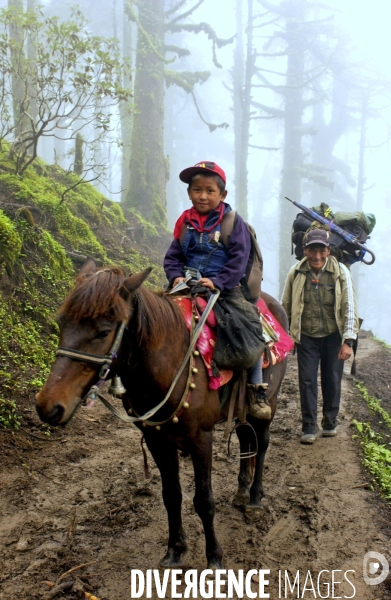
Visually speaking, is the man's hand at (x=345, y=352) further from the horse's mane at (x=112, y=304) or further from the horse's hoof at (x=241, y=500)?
the horse's mane at (x=112, y=304)

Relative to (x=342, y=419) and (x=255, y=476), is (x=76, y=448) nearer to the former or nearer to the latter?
(x=255, y=476)

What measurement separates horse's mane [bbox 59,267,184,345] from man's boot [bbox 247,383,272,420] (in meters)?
1.40

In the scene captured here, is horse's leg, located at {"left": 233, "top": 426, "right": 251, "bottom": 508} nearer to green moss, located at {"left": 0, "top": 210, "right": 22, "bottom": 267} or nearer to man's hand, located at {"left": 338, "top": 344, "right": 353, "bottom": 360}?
man's hand, located at {"left": 338, "top": 344, "right": 353, "bottom": 360}

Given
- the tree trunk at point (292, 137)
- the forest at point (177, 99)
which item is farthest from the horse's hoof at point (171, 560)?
the tree trunk at point (292, 137)

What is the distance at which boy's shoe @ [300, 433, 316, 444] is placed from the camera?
586cm

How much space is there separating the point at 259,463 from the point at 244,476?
255mm

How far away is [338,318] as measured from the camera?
589cm

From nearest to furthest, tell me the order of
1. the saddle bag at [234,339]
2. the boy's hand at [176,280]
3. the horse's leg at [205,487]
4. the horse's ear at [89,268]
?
the horse's ear at [89,268]
the horse's leg at [205,487]
the saddle bag at [234,339]
the boy's hand at [176,280]

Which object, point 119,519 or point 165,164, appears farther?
point 165,164

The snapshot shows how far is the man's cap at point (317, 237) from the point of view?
18.9 ft

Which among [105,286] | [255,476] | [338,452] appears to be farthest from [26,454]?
[338,452]

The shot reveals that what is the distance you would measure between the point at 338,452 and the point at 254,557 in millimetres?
2362

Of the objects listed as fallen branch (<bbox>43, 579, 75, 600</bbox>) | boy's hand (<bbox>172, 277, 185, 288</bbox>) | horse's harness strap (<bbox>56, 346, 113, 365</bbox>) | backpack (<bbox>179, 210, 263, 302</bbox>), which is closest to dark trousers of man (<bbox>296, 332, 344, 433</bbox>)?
backpack (<bbox>179, 210, 263, 302</bbox>)

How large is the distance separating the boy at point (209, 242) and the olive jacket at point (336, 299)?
2406 mm
